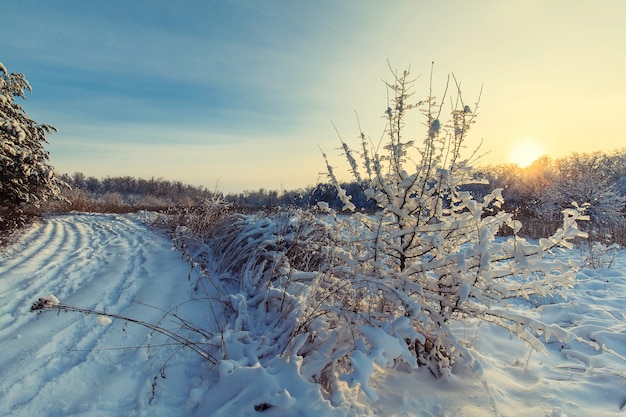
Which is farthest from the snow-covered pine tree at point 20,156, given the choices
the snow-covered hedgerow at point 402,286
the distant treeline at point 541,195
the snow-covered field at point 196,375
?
the snow-covered hedgerow at point 402,286

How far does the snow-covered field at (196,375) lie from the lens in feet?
5.91

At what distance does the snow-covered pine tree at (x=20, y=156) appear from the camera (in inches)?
277

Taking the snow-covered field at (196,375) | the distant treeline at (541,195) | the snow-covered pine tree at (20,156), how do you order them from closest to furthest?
the snow-covered field at (196,375), the distant treeline at (541,195), the snow-covered pine tree at (20,156)

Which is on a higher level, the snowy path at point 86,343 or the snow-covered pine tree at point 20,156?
the snow-covered pine tree at point 20,156

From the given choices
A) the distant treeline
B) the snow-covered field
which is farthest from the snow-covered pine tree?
the snow-covered field

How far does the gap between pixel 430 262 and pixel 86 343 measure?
2460mm

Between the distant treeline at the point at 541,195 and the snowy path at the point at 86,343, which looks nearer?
the snowy path at the point at 86,343

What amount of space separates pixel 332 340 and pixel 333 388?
0.91 feet

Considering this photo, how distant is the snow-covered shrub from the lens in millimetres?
2055

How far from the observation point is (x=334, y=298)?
104 inches

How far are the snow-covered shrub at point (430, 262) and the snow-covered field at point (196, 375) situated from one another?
25 centimetres

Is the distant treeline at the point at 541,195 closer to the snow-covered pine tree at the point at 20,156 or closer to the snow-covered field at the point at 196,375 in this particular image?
the snow-covered field at the point at 196,375

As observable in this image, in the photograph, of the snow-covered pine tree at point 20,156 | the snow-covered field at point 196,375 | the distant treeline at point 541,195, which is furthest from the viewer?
the snow-covered pine tree at point 20,156

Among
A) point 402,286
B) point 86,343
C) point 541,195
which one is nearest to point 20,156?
point 86,343
